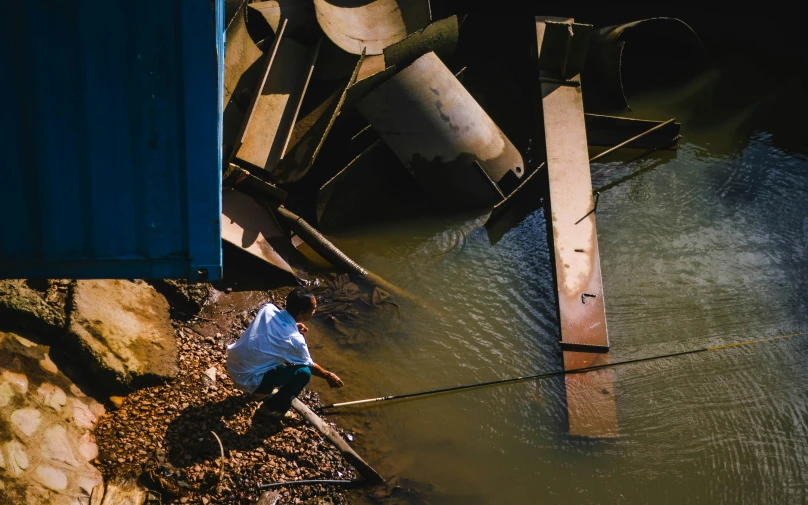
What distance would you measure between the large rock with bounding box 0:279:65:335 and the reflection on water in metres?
2.47

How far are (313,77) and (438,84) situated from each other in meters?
1.66

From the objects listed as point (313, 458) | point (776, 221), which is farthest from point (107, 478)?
point (776, 221)

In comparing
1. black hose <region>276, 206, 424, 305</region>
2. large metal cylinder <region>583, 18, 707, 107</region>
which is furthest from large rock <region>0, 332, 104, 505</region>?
large metal cylinder <region>583, 18, 707, 107</region>

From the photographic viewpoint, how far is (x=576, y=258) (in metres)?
7.88

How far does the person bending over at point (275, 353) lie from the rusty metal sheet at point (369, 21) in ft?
15.3

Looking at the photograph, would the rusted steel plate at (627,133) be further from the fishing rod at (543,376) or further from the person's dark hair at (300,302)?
the person's dark hair at (300,302)

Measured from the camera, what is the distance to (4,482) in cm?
463

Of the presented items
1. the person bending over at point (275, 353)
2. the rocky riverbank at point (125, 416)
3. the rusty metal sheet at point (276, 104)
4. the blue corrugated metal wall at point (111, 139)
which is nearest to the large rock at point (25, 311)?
the rocky riverbank at point (125, 416)

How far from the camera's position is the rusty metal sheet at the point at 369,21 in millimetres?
9297

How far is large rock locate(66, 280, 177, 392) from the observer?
18.9ft

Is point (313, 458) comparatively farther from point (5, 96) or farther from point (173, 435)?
point (5, 96)

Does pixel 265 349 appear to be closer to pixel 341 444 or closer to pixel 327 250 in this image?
pixel 341 444

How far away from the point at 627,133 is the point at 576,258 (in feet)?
10.1

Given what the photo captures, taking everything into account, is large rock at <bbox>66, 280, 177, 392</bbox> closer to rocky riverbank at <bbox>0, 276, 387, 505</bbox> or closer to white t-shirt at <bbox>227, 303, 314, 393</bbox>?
rocky riverbank at <bbox>0, 276, 387, 505</bbox>
